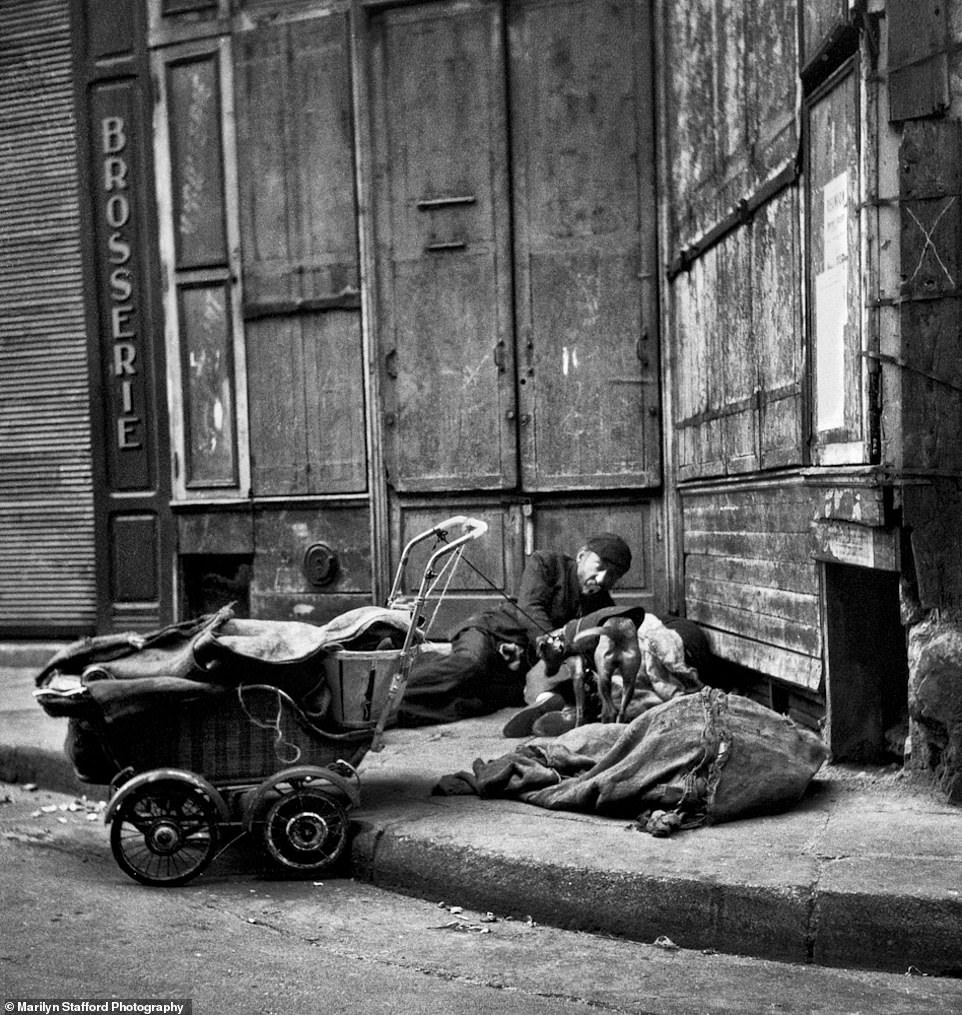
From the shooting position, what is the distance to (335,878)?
202 inches

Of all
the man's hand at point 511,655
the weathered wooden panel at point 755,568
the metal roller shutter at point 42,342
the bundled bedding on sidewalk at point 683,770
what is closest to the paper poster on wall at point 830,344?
the weathered wooden panel at point 755,568

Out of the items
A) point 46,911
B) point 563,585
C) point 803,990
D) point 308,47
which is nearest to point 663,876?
point 803,990

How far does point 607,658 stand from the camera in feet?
20.9

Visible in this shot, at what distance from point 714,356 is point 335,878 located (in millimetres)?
3858

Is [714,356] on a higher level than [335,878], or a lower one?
higher

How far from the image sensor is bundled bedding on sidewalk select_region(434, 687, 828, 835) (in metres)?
4.98

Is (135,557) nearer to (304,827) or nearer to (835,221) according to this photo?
(304,827)

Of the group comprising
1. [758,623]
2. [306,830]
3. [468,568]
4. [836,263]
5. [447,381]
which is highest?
[836,263]

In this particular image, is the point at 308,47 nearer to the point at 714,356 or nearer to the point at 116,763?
the point at 714,356

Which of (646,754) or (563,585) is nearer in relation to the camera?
(646,754)

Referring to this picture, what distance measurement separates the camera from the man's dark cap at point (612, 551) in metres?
7.29

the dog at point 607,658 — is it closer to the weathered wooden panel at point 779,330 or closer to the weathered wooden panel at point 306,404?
the weathered wooden panel at point 779,330

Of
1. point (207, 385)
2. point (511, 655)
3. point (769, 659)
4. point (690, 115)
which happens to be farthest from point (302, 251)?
point (769, 659)

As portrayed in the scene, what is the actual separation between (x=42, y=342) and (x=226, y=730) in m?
6.15
